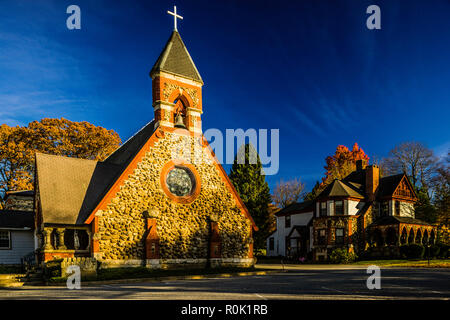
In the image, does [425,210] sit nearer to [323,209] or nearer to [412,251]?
[412,251]

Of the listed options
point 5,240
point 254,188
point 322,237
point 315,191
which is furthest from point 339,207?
point 5,240

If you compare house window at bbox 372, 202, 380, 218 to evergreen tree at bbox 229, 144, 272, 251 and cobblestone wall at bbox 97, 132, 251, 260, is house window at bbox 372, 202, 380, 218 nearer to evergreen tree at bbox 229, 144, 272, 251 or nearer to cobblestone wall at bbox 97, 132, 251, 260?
evergreen tree at bbox 229, 144, 272, 251

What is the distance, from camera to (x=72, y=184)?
23.3m

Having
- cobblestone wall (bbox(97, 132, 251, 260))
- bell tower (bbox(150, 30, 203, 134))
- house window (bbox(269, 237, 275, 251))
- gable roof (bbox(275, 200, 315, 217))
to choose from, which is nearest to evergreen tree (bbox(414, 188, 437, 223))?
gable roof (bbox(275, 200, 315, 217))

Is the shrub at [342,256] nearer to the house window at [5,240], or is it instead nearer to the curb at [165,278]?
the curb at [165,278]

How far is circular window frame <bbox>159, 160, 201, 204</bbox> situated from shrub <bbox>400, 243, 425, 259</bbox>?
24.2m

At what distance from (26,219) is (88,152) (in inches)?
833

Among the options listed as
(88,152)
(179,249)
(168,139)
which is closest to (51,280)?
(179,249)

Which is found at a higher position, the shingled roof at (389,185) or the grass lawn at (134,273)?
the shingled roof at (389,185)

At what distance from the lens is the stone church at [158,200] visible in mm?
21125

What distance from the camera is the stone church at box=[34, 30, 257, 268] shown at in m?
21.1

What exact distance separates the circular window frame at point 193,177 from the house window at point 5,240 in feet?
39.9

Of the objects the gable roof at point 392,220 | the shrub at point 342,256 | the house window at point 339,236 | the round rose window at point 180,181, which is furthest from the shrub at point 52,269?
the gable roof at point 392,220
